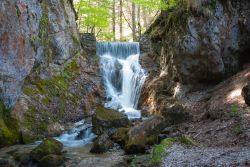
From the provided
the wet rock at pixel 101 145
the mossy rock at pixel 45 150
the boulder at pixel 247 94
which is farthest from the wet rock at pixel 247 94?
the mossy rock at pixel 45 150

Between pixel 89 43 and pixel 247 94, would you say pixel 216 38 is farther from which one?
pixel 89 43

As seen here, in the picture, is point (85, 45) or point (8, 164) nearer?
point (8, 164)

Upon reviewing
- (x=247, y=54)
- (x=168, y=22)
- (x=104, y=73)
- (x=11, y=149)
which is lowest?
(x=11, y=149)

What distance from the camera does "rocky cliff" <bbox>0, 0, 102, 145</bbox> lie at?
43.7 feet

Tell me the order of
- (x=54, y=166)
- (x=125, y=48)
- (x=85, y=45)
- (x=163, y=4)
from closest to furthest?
(x=54, y=166)
(x=163, y=4)
(x=85, y=45)
(x=125, y=48)

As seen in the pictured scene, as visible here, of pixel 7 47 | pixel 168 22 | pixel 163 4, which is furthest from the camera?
pixel 168 22

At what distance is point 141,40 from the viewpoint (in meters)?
24.5

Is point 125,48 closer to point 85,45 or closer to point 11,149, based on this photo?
point 85,45

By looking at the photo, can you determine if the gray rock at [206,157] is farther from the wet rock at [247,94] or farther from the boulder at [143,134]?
the wet rock at [247,94]

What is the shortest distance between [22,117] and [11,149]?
2.25m

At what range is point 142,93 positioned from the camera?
62.7 ft

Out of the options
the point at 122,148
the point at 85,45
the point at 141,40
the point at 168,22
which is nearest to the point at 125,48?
the point at 141,40

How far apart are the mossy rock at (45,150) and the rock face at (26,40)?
3.27 meters

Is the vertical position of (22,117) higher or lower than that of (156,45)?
lower
